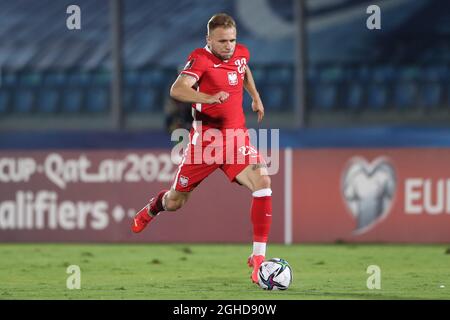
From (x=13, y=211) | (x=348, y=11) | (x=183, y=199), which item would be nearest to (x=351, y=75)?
(x=348, y=11)

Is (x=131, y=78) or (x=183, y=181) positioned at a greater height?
(x=131, y=78)

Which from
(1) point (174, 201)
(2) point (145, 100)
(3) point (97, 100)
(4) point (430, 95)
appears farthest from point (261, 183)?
(3) point (97, 100)

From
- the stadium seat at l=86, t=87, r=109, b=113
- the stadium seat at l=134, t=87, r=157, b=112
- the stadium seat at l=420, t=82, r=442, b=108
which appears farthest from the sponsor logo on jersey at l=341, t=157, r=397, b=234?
the stadium seat at l=86, t=87, r=109, b=113

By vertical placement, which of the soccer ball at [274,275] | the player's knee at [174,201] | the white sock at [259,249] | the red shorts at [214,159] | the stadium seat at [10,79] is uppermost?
the stadium seat at [10,79]

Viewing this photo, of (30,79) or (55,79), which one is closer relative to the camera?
(30,79)

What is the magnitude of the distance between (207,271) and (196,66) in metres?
1.85

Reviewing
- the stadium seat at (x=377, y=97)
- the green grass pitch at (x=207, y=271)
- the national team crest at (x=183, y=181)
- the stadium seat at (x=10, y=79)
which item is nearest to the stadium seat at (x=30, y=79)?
the stadium seat at (x=10, y=79)

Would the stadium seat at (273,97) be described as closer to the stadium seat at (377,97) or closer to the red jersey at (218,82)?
the stadium seat at (377,97)

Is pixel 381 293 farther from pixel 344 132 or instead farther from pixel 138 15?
pixel 138 15

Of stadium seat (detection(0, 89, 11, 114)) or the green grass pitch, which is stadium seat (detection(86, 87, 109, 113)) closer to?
stadium seat (detection(0, 89, 11, 114))

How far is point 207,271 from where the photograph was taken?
8.74 m

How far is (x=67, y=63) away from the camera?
67.2ft

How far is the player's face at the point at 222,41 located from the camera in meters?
7.44

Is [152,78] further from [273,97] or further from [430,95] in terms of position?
[430,95]
